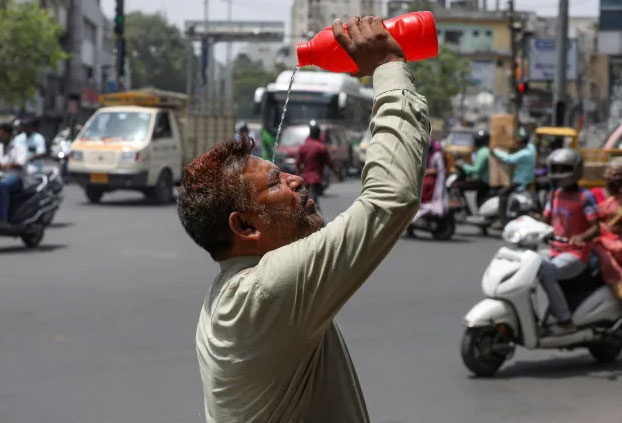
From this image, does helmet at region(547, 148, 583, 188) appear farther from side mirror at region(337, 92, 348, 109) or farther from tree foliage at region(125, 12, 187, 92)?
tree foliage at region(125, 12, 187, 92)

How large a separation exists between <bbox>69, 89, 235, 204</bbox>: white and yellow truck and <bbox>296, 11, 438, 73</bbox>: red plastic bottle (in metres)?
21.3

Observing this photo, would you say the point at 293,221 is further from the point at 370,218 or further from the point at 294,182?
the point at 370,218

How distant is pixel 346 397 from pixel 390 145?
0.48m

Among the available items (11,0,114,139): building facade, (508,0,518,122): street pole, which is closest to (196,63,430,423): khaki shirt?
(508,0,518,122): street pole

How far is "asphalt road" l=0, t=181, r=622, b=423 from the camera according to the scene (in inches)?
269

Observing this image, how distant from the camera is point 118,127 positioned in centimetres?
2467

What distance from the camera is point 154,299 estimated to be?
1107cm

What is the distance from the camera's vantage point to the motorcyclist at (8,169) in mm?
15320

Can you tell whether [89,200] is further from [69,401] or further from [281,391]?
[281,391]

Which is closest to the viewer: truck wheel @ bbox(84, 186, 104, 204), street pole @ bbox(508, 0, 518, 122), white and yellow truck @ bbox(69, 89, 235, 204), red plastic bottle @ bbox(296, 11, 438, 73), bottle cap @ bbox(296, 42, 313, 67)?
red plastic bottle @ bbox(296, 11, 438, 73)

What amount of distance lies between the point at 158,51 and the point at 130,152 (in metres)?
101

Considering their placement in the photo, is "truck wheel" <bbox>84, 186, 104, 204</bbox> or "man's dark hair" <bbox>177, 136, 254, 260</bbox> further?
"truck wheel" <bbox>84, 186, 104, 204</bbox>

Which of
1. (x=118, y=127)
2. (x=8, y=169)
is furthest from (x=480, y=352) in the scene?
(x=118, y=127)

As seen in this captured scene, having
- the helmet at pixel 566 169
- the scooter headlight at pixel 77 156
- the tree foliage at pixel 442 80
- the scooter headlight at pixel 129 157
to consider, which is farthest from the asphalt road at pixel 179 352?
the tree foliage at pixel 442 80
